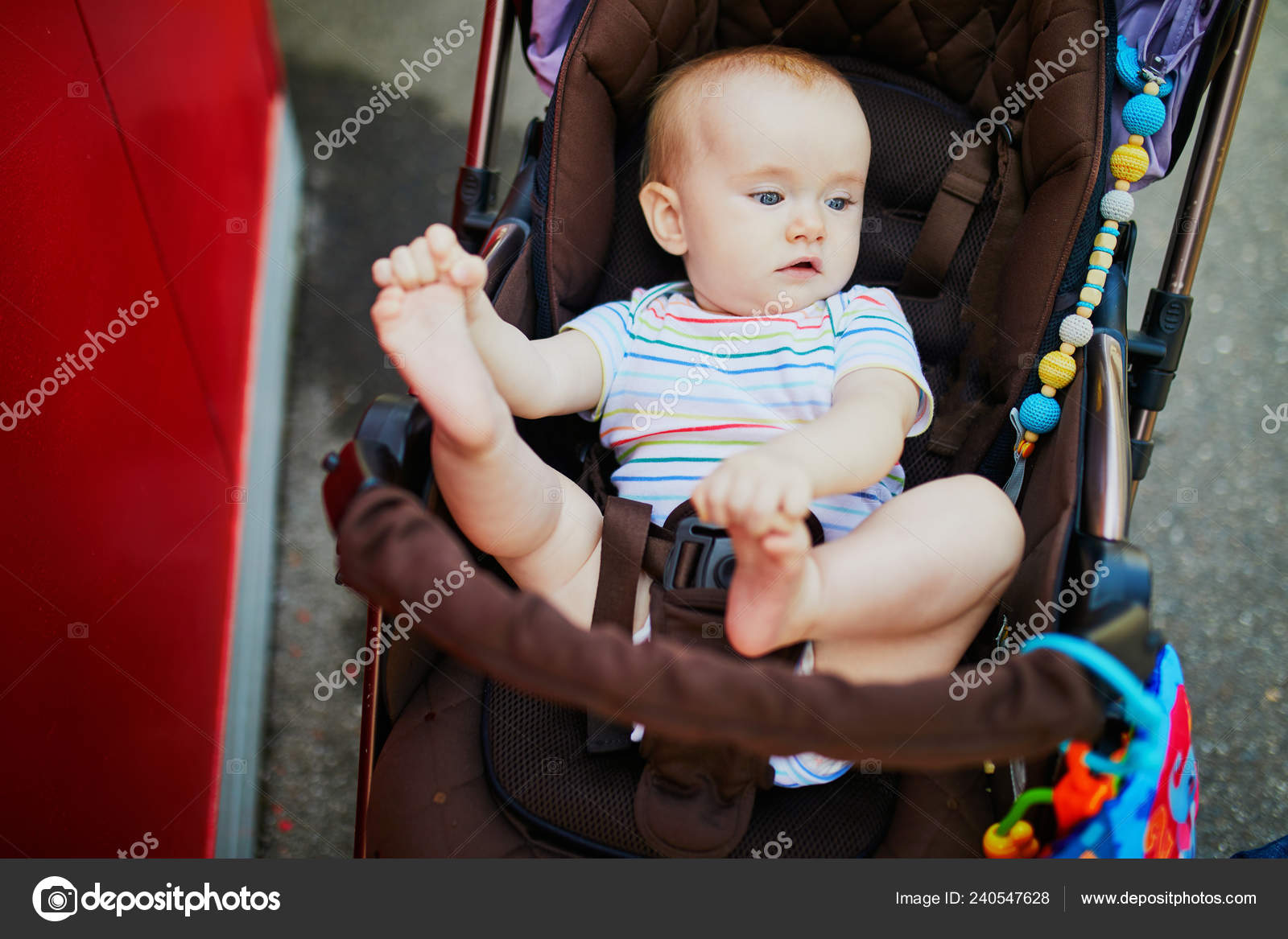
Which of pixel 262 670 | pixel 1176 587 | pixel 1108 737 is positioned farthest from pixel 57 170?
pixel 1176 587

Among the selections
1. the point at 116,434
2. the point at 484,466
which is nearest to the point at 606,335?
the point at 484,466

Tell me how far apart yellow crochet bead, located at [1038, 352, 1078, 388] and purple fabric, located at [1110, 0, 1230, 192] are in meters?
0.25

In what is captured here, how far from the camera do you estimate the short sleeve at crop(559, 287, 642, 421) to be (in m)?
1.16

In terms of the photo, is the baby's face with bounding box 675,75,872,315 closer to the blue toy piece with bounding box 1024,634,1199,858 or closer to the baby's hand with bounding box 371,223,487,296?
the baby's hand with bounding box 371,223,487,296

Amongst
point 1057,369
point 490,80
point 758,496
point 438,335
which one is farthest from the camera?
point 490,80

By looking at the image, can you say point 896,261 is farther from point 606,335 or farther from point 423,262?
point 423,262

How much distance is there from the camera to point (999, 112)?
4.22 feet

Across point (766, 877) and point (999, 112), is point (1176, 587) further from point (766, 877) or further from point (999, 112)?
point (766, 877)

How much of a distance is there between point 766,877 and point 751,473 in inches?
14.5

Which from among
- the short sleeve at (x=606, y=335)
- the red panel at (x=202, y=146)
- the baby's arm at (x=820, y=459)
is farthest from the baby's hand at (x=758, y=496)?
the red panel at (x=202, y=146)

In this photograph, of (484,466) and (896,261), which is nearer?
(484,466)

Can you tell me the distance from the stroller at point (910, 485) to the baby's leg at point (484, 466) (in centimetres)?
5

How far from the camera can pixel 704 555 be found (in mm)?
980

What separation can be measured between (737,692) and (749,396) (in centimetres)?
54
